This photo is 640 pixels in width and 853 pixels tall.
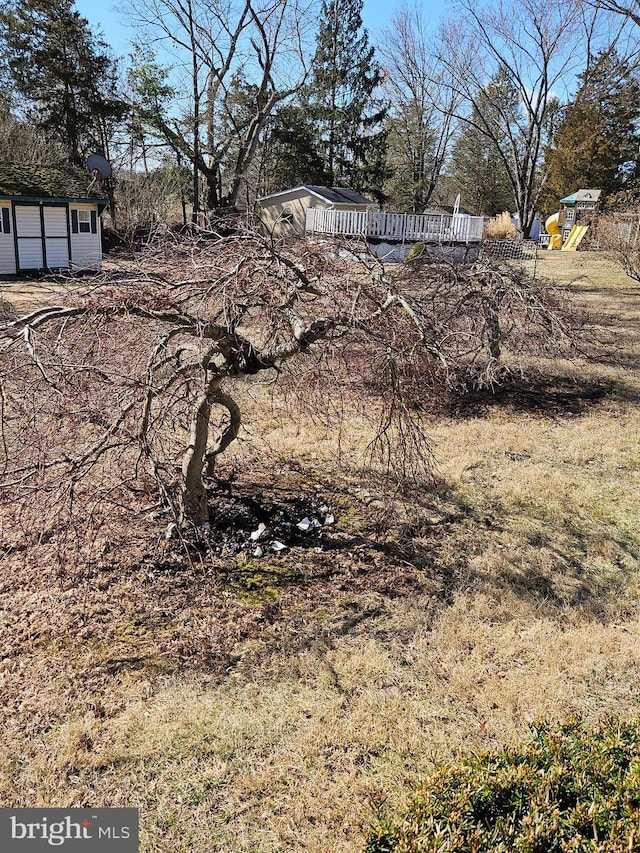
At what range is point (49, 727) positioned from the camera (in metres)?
2.97

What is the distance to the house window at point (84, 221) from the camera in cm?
2098

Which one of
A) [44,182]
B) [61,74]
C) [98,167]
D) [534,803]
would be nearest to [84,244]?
[44,182]

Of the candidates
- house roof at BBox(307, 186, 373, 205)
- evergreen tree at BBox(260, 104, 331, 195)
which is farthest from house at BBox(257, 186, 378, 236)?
evergreen tree at BBox(260, 104, 331, 195)

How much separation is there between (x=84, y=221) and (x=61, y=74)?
28.5ft

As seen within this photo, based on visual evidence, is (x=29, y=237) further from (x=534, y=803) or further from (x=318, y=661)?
(x=534, y=803)

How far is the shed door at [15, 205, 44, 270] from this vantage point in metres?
19.2

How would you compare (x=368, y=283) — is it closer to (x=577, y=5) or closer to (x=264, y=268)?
(x=264, y=268)

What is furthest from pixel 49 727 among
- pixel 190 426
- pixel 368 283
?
pixel 368 283

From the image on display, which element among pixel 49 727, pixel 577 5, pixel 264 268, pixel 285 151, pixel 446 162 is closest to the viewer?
pixel 49 727

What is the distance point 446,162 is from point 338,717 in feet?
134

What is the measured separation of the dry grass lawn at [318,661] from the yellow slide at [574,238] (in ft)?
85.1

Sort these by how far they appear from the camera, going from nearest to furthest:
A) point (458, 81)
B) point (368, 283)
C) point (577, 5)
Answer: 1. point (368, 283)
2. point (577, 5)
3. point (458, 81)

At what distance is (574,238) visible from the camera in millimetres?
29281

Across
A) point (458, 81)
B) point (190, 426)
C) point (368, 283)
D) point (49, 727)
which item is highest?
point (458, 81)
